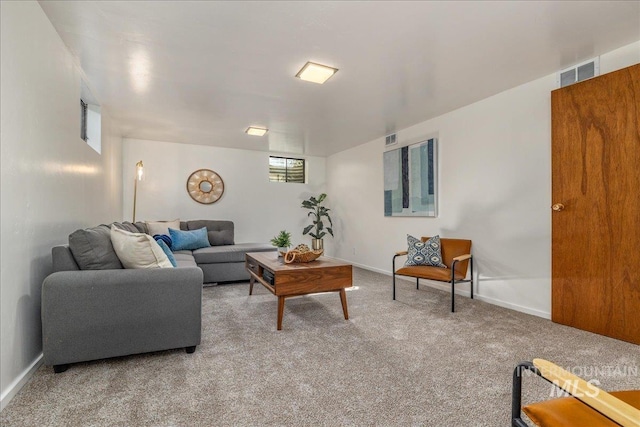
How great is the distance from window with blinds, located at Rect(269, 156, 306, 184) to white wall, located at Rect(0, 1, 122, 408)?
407 centimetres

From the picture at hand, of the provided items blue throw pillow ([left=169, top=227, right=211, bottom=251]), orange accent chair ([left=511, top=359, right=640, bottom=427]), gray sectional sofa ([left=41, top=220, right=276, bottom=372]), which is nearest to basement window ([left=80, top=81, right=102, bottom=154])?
blue throw pillow ([left=169, top=227, right=211, bottom=251])

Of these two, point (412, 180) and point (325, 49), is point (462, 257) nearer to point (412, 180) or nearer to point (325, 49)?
point (412, 180)

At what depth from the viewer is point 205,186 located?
5918 mm

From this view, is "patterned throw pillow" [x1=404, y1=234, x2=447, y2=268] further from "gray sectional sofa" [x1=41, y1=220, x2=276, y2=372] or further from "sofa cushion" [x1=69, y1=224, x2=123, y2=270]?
"sofa cushion" [x1=69, y1=224, x2=123, y2=270]

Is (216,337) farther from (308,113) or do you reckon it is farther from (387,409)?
(308,113)

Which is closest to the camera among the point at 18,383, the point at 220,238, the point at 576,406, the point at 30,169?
the point at 576,406

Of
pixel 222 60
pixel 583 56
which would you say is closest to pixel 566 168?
pixel 583 56

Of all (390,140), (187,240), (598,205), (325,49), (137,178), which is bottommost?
(187,240)

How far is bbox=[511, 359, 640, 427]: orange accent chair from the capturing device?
0.76 metres

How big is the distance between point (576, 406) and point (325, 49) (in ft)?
8.51

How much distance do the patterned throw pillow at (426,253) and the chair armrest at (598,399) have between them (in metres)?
2.76

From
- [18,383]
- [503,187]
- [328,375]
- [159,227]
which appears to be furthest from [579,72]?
[159,227]

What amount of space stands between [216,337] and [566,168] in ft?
10.9

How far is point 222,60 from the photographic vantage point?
2.71m
